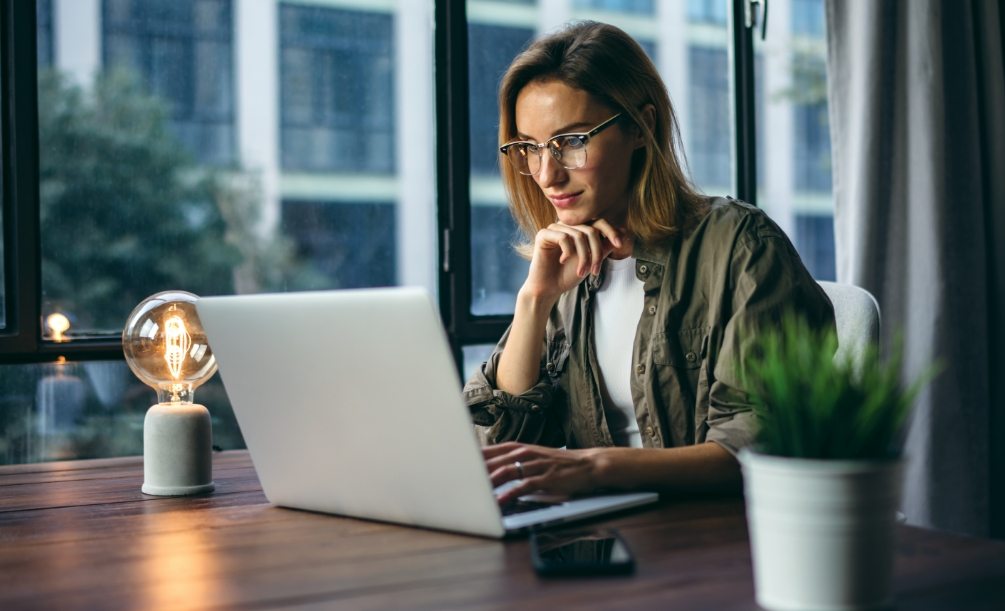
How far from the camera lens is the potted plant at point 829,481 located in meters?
0.70

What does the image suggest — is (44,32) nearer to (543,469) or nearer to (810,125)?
(543,469)

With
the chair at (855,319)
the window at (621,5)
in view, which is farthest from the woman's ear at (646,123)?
the window at (621,5)

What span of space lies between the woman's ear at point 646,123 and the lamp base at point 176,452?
0.79 m

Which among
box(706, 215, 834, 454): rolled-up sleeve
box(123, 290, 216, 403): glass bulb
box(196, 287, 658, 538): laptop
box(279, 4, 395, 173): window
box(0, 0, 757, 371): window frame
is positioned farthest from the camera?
box(279, 4, 395, 173): window

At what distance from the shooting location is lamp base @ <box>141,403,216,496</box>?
135 centimetres

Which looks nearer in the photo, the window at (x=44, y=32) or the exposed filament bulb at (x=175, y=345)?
the exposed filament bulb at (x=175, y=345)

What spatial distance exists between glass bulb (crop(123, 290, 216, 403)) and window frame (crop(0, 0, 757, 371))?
73cm

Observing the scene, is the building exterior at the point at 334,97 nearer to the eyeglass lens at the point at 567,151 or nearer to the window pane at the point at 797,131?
the window pane at the point at 797,131

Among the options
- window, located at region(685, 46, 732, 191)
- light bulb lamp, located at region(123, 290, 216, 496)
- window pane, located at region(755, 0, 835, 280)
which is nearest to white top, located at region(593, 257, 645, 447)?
light bulb lamp, located at region(123, 290, 216, 496)

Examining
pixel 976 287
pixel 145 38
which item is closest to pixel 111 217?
pixel 145 38

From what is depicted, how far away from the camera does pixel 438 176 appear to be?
7.99ft

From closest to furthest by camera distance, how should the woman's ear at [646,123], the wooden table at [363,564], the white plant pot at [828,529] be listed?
the white plant pot at [828,529], the wooden table at [363,564], the woman's ear at [646,123]

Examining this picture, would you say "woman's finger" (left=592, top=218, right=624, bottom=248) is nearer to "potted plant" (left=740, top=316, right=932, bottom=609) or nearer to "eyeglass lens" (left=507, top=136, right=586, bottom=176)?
"eyeglass lens" (left=507, top=136, right=586, bottom=176)

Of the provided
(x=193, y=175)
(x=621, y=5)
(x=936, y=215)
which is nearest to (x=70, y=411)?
(x=193, y=175)
